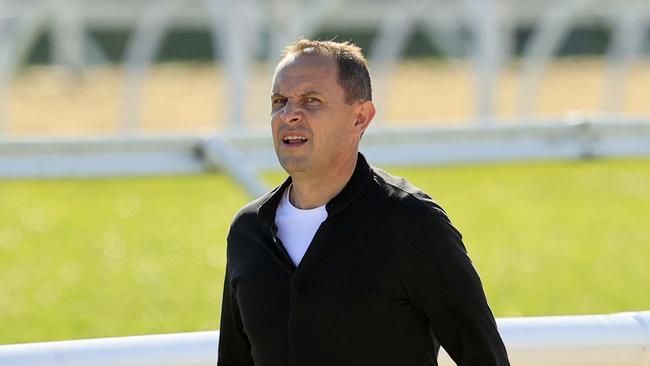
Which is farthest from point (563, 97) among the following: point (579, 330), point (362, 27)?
point (579, 330)

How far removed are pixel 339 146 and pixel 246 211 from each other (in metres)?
0.27

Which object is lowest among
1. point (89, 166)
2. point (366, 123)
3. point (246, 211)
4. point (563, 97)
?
point (563, 97)

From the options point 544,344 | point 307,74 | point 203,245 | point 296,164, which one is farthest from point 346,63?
point 203,245

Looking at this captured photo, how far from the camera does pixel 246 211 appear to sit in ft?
8.58

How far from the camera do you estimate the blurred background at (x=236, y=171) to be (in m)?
5.14

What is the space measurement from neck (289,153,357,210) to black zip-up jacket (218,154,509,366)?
1.1 inches

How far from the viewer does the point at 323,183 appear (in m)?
2.46

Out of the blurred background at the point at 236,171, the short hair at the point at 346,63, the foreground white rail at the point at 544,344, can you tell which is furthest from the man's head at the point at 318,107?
the blurred background at the point at 236,171

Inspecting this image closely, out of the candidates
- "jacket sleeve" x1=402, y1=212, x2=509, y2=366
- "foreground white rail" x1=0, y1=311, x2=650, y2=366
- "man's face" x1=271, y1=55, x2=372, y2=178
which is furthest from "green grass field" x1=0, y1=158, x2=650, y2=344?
"jacket sleeve" x1=402, y1=212, x2=509, y2=366

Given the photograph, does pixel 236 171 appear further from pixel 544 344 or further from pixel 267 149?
pixel 544 344

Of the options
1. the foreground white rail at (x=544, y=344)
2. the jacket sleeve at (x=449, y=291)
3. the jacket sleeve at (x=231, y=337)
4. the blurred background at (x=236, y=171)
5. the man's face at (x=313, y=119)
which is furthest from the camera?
the blurred background at (x=236, y=171)

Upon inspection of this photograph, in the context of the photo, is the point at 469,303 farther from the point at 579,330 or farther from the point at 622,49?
the point at 622,49

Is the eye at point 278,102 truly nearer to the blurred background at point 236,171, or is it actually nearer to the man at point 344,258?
the man at point 344,258

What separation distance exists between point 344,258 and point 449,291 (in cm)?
20
